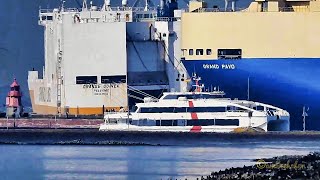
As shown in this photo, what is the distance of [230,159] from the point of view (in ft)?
247

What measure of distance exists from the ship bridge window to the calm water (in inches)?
469

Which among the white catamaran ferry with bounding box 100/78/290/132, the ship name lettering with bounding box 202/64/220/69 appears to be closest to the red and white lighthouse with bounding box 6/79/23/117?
the white catamaran ferry with bounding box 100/78/290/132

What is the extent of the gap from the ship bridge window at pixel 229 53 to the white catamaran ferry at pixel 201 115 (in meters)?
3.67

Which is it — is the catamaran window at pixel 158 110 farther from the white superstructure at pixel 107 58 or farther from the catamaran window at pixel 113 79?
the catamaran window at pixel 113 79

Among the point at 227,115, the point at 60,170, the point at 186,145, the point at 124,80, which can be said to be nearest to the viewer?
the point at 60,170

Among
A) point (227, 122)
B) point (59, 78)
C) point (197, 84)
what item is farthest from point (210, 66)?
point (59, 78)

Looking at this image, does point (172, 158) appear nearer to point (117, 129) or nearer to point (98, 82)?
point (117, 129)

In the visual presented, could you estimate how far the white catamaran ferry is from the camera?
314ft

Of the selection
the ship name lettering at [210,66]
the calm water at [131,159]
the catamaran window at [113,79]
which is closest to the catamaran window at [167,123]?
the ship name lettering at [210,66]

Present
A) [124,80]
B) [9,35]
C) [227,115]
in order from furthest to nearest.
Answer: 1. [9,35]
2. [124,80]
3. [227,115]

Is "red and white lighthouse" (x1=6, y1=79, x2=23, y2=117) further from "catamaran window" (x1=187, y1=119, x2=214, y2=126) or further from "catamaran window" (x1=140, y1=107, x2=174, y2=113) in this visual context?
"catamaran window" (x1=187, y1=119, x2=214, y2=126)

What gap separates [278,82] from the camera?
98750mm

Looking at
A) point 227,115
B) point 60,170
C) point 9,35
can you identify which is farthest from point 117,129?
point 9,35

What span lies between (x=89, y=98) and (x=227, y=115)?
12605 mm
